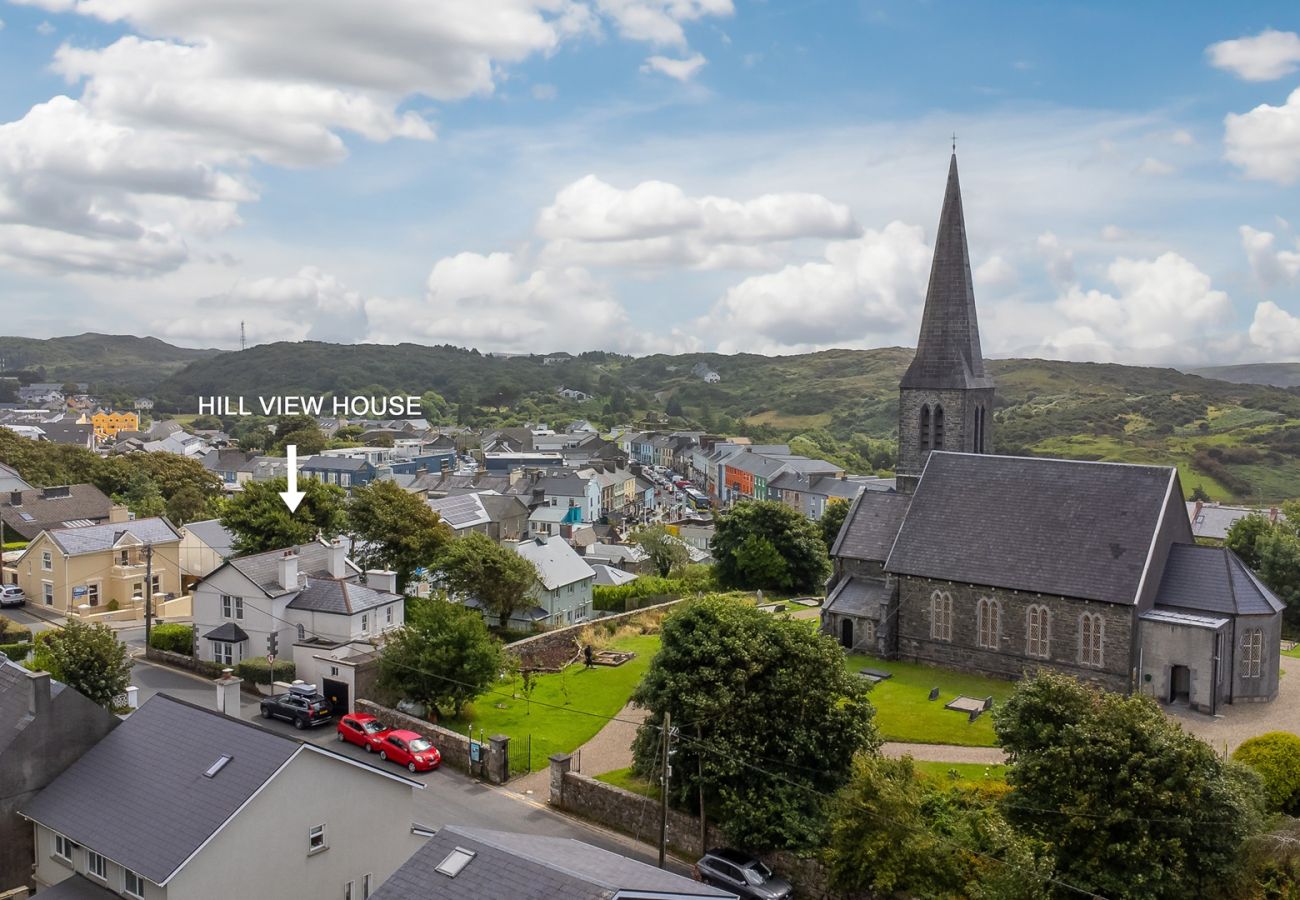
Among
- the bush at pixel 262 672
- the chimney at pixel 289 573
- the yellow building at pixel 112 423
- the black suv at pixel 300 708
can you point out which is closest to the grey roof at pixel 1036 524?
the black suv at pixel 300 708

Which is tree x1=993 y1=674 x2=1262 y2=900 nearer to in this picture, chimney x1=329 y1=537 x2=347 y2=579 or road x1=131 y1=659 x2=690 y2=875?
road x1=131 y1=659 x2=690 y2=875

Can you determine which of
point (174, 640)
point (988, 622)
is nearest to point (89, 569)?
point (174, 640)

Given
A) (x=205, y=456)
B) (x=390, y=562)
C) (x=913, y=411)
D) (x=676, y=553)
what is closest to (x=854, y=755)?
(x=913, y=411)

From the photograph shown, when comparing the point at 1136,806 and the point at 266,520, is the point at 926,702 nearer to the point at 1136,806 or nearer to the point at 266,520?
the point at 1136,806

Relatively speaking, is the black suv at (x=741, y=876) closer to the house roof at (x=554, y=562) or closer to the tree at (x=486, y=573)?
the tree at (x=486, y=573)

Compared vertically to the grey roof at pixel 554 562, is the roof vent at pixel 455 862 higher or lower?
higher

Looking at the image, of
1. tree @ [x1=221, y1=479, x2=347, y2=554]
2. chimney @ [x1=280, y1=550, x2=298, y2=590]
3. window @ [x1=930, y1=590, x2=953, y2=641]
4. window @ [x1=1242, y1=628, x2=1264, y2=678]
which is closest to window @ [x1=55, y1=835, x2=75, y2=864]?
chimney @ [x1=280, y1=550, x2=298, y2=590]
